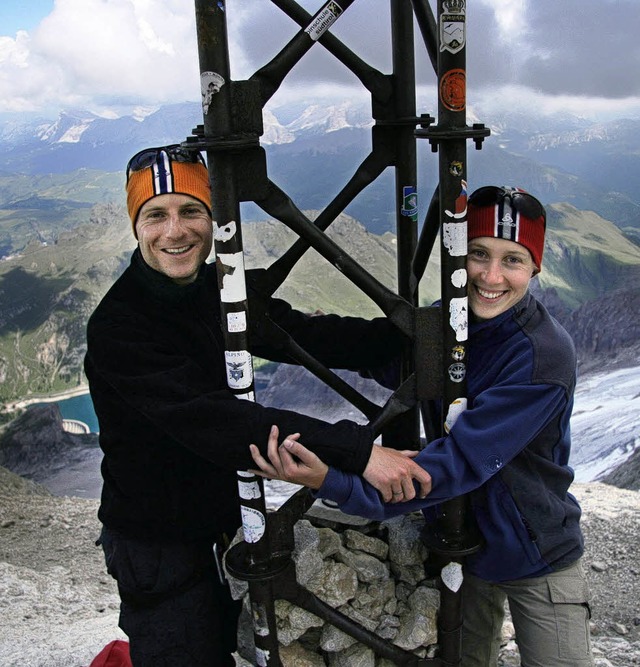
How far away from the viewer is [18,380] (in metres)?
111

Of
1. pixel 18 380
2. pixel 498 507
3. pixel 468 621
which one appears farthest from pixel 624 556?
pixel 18 380

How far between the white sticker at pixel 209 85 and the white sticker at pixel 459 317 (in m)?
1.51

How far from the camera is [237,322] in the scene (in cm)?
338

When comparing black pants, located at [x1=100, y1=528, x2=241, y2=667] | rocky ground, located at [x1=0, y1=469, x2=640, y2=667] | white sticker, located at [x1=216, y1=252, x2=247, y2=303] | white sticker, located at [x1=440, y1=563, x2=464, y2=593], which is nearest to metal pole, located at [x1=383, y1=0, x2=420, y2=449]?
white sticker, located at [x1=440, y1=563, x2=464, y2=593]

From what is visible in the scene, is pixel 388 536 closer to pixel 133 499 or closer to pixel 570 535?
pixel 570 535

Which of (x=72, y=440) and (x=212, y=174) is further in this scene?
(x=72, y=440)

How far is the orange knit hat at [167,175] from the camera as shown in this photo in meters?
3.49

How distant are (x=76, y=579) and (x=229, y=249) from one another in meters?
12.5

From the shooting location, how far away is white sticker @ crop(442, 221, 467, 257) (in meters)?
3.49

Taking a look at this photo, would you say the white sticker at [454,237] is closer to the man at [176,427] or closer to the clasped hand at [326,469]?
the man at [176,427]

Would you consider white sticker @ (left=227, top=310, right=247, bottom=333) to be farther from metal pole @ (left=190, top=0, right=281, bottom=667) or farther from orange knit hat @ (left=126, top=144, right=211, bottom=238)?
orange knit hat @ (left=126, top=144, right=211, bottom=238)

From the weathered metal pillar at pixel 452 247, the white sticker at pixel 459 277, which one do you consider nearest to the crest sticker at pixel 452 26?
the weathered metal pillar at pixel 452 247

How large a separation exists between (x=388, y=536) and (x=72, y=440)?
2567 inches

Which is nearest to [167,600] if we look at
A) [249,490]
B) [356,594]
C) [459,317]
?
[249,490]
